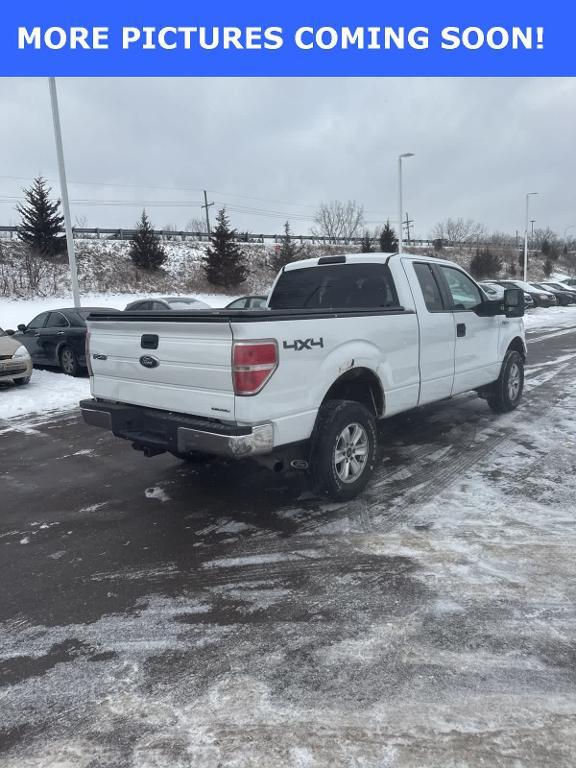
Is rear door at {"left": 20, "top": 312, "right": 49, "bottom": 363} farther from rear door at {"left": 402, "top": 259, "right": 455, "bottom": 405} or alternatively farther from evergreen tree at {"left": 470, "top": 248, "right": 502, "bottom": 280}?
evergreen tree at {"left": 470, "top": 248, "right": 502, "bottom": 280}

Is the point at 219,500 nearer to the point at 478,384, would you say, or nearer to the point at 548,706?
the point at 548,706

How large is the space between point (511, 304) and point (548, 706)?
5.21 meters

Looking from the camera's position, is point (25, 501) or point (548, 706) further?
point (25, 501)

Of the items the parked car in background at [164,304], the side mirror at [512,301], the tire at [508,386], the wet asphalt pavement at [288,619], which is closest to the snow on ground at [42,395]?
the parked car in background at [164,304]

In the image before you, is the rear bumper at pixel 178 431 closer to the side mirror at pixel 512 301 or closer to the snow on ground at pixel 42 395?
the side mirror at pixel 512 301

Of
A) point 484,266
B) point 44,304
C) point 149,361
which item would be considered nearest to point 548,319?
point 44,304

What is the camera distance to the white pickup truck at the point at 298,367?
12.7ft

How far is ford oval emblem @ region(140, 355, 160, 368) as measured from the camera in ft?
14.3

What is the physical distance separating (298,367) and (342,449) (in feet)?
2.84

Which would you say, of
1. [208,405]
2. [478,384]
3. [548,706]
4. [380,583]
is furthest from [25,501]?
[478,384]

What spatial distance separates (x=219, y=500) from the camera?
15.6 feet

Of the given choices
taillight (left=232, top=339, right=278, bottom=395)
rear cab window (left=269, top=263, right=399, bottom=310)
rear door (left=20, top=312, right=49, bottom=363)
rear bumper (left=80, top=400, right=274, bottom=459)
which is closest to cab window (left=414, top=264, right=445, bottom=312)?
rear cab window (left=269, top=263, right=399, bottom=310)

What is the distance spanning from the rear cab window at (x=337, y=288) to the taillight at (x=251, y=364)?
174 centimetres

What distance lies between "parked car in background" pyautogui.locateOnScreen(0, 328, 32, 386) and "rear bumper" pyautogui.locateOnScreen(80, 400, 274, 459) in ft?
19.4
